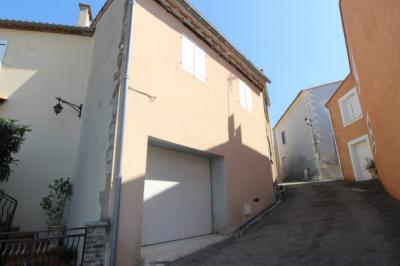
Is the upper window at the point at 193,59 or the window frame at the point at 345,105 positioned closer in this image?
the upper window at the point at 193,59

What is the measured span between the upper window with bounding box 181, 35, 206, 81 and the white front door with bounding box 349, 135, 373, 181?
8917 mm

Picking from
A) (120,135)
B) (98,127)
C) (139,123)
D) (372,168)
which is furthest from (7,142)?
(372,168)

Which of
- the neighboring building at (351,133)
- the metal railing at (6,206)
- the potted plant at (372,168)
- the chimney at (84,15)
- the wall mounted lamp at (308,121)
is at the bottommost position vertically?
the metal railing at (6,206)

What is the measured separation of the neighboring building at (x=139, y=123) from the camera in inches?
182

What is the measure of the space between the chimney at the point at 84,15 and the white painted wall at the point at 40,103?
1.79 m

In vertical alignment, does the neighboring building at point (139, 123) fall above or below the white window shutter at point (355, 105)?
below

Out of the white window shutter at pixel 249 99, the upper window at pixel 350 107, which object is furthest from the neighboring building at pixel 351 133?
the white window shutter at pixel 249 99

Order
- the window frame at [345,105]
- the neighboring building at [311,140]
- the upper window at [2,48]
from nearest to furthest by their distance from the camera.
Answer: the upper window at [2,48]
the window frame at [345,105]
the neighboring building at [311,140]

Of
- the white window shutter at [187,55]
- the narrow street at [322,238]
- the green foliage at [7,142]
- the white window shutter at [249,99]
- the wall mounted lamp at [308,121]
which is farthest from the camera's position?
the wall mounted lamp at [308,121]

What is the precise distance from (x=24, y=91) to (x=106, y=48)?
287cm

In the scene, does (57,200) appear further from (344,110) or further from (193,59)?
(344,110)

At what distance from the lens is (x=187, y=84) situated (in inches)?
247

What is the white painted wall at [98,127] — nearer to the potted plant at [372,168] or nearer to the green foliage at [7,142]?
the green foliage at [7,142]

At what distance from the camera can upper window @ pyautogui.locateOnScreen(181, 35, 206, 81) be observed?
651cm
